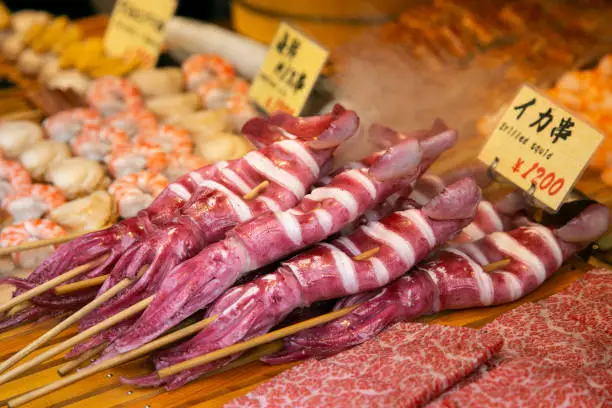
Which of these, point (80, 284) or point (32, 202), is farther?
point (32, 202)

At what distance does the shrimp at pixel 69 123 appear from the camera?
A: 15.6 feet

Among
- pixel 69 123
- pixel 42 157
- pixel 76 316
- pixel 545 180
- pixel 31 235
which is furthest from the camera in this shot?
pixel 69 123

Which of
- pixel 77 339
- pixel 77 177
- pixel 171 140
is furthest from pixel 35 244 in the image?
pixel 171 140

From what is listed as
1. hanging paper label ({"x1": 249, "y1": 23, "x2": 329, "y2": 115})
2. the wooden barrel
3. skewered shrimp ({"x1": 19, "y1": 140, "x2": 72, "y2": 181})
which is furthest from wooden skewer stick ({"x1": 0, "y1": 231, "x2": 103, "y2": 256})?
the wooden barrel

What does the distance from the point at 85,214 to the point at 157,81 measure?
1.90 m

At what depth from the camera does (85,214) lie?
3.83 metres

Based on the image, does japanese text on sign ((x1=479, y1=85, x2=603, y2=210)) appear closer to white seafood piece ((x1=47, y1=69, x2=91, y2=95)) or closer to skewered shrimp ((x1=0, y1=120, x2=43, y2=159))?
skewered shrimp ((x1=0, y1=120, x2=43, y2=159))

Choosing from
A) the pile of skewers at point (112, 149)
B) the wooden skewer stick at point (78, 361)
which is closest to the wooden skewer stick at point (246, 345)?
the wooden skewer stick at point (78, 361)

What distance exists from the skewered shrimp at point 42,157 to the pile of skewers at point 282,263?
4.74ft

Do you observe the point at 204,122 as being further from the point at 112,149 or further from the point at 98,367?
the point at 98,367

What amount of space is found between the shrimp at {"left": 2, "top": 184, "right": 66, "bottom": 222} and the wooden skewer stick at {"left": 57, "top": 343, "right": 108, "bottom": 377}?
1307mm

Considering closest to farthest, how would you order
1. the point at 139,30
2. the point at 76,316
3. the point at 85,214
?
the point at 76,316, the point at 85,214, the point at 139,30

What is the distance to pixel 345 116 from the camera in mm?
3344

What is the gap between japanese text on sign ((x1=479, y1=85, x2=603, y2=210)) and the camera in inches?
129
